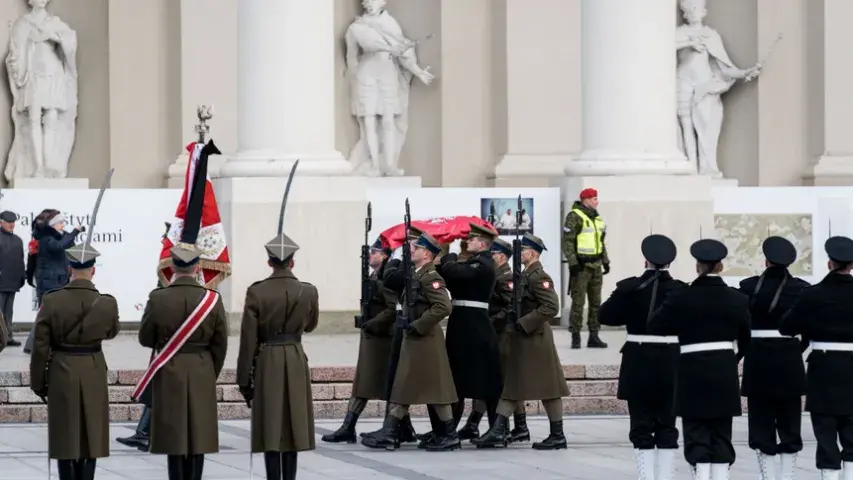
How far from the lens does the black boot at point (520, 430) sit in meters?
15.8

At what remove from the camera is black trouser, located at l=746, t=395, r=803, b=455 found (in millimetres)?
13117

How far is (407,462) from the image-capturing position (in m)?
14.7

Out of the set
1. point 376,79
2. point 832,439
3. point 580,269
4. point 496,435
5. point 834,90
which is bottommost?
point 496,435

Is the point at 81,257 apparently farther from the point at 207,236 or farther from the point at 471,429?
the point at 471,429

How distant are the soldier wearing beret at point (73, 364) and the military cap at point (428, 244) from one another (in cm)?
312

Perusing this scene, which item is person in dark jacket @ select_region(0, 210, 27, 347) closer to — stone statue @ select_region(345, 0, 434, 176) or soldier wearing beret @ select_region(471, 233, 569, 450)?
stone statue @ select_region(345, 0, 434, 176)

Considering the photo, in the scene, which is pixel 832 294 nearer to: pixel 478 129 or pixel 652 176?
pixel 652 176

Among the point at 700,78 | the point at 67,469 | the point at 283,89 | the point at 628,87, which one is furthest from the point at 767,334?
the point at 700,78

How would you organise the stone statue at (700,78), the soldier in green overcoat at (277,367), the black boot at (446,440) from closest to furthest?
the soldier in green overcoat at (277,367) → the black boot at (446,440) → the stone statue at (700,78)

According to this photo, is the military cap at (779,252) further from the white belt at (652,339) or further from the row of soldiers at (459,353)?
the row of soldiers at (459,353)

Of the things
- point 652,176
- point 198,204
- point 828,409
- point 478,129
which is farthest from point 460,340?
point 478,129

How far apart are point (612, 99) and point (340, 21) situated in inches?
198

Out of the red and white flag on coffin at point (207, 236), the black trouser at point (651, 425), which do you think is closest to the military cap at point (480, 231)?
the red and white flag on coffin at point (207, 236)

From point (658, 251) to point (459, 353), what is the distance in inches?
106
